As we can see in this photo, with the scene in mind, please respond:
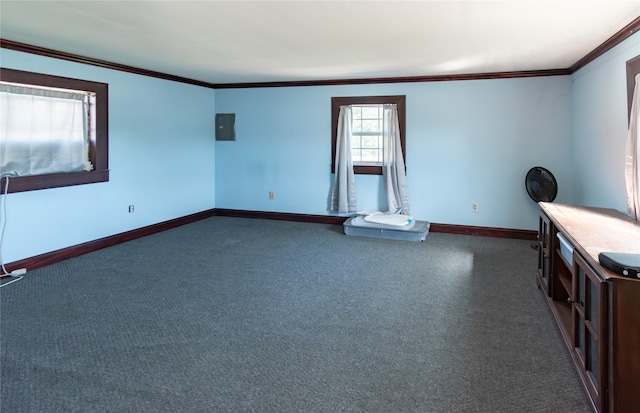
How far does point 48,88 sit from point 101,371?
10.7 feet

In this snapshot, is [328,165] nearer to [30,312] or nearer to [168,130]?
[168,130]

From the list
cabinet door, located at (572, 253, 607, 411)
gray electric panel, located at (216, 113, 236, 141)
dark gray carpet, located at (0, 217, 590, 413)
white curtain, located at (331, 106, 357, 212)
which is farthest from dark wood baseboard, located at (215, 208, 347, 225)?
cabinet door, located at (572, 253, 607, 411)

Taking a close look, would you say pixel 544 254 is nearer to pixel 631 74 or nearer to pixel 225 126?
pixel 631 74

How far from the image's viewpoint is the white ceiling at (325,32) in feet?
9.00

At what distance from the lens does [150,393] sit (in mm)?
2084

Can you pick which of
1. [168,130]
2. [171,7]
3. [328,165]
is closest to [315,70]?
[328,165]

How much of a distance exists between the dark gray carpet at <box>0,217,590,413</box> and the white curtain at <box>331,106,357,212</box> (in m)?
1.67

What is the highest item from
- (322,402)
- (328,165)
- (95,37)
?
(95,37)

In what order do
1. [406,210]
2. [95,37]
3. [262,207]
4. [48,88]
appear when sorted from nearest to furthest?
1. [95,37]
2. [48,88]
3. [406,210]
4. [262,207]

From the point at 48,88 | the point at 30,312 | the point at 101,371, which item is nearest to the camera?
the point at 101,371

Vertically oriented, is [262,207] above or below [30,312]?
above

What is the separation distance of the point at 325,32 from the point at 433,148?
288 cm

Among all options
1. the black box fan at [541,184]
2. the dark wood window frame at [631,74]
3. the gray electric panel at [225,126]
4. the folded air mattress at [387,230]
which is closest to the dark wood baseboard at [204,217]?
the folded air mattress at [387,230]

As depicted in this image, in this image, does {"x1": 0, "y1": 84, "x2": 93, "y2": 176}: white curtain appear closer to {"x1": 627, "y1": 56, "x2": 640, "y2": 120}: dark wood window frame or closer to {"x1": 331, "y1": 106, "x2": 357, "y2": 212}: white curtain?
{"x1": 331, "y1": 106, "x2": 357, "y2": 212}: white curtain
